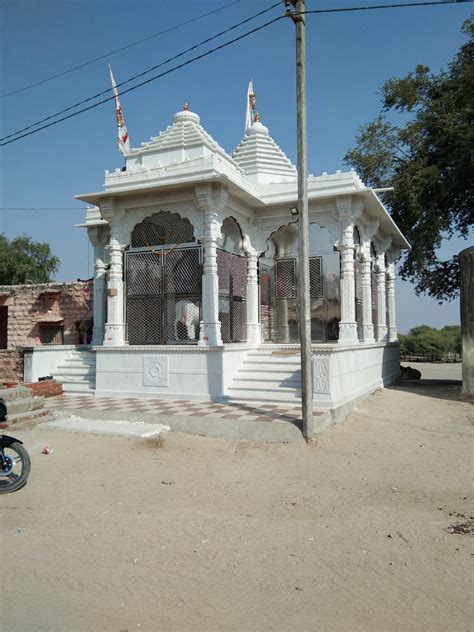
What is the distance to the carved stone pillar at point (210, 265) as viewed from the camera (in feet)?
30.1

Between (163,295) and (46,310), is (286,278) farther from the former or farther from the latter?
(46,310)

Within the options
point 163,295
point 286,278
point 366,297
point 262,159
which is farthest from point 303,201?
point 262,159

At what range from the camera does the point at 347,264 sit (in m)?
10.3

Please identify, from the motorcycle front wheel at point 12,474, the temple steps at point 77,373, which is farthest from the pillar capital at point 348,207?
the motorcycle front wheel at point 12,474

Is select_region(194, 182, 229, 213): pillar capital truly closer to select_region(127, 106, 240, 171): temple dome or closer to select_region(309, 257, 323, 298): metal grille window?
select_region(127, 106, 240, 171): temple dome

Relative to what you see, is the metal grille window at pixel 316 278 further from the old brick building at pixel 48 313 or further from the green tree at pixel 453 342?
the green tree at pixel 453 342

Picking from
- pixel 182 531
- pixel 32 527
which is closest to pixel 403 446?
pixel 182 531

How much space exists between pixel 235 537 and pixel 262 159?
1046 cm

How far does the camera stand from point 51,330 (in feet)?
49.4

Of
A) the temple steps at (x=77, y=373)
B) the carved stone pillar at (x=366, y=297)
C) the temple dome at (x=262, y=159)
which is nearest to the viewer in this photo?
the temple steps at (x=77, y=373)

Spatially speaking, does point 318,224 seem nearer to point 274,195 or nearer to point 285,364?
point 274,195

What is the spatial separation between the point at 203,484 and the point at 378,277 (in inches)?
380

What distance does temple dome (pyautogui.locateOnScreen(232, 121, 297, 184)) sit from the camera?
12570 millimetres

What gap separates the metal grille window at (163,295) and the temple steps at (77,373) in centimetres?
139
